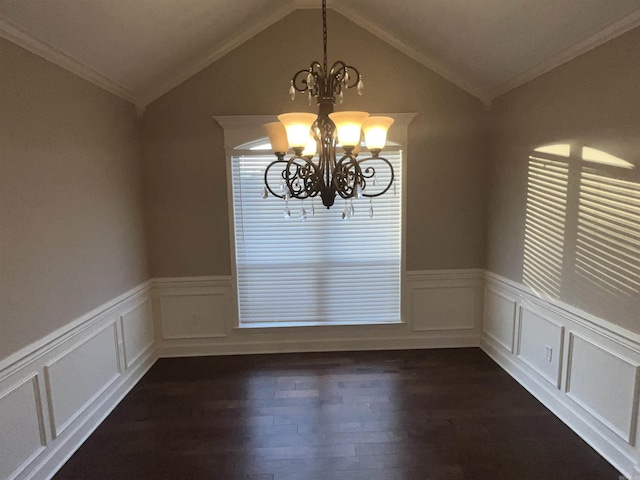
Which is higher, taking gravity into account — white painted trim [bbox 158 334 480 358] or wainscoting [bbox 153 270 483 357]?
wainscoting [bbox 153 270 483 357]

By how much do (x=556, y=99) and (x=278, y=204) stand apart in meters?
2.45

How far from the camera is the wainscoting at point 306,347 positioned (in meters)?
2.22

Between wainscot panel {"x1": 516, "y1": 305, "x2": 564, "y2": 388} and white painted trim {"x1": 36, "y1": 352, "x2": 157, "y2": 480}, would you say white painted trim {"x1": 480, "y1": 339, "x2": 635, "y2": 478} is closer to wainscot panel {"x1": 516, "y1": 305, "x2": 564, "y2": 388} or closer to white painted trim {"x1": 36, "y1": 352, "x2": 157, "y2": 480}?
wainscot panel {"x1": 516, "y1": 305, "x2": 564, "y2": 388}

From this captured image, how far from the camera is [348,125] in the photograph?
188 centimetres

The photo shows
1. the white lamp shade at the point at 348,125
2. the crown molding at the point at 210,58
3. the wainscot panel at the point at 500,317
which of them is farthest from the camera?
the crown molding at the point at 210,58

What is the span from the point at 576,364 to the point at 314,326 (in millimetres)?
2249

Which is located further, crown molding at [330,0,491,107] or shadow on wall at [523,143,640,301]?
crown molding at [330,0,491,107]

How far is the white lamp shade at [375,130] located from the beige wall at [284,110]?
1822 millimetres

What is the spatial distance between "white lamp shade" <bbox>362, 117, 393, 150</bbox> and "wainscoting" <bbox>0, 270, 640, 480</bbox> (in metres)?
1.77

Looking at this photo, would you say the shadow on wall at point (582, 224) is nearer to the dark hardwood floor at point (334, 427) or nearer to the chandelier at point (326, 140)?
the dark hardwood floor at point (334, 427)

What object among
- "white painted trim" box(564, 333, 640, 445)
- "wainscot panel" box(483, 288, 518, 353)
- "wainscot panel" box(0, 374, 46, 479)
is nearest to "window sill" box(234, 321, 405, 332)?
"wainscot panel" box(483, 288, 518, 353)

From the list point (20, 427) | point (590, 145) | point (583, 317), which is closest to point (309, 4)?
point (590, 145)

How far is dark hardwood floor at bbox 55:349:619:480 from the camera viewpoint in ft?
7.72

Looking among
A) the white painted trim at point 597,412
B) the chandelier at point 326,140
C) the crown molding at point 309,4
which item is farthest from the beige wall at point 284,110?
the chandelier at point 326,140
